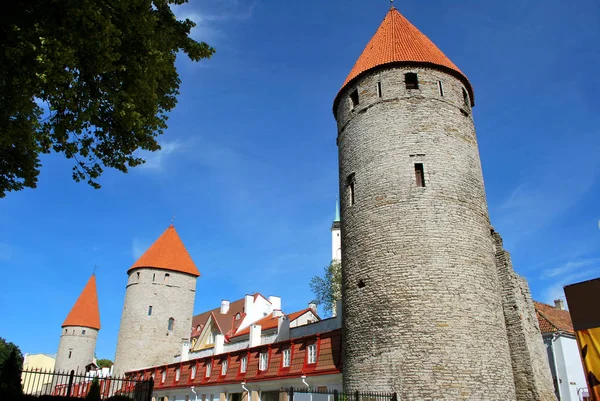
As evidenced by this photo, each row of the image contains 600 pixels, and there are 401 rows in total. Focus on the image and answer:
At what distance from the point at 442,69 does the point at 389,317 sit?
8607 mm

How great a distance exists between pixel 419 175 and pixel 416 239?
215 centimetres

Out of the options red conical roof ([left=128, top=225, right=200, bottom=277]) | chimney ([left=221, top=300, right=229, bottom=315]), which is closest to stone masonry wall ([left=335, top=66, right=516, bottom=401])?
red conical roof ([left=128, top=225, right=200, bottom=277])

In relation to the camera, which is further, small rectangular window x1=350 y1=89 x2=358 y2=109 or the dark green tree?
the dark green tree

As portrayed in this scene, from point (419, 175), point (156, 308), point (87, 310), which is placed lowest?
point (419, 175)

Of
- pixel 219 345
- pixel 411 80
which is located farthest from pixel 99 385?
pixel 411 80

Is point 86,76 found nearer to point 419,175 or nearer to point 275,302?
point 419,175

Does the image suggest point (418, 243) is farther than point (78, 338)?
No

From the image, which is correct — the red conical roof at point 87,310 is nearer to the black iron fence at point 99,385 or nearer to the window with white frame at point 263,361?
the black iron fence at point 99,385

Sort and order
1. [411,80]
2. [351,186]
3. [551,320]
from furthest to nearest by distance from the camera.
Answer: [551,320], [411,80], [351,186]

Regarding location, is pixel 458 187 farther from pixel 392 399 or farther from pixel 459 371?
pixel 392 399

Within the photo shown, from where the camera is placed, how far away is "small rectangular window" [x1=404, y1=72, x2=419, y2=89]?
16.1 metres

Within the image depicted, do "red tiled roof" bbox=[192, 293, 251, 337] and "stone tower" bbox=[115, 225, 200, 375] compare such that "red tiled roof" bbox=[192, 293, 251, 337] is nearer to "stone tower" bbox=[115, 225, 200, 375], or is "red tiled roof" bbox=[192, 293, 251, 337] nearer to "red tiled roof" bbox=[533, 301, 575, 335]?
"stone tower" bbox=[115, 225, 200, 375]

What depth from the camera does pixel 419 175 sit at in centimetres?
1466

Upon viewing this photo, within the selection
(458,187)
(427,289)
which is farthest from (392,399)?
(458,187)
